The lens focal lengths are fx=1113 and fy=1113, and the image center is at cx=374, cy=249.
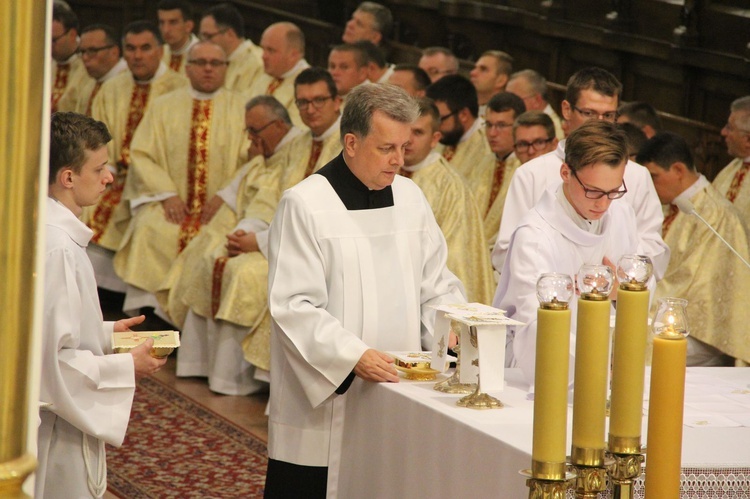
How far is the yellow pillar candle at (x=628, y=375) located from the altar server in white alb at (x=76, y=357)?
1.69 m

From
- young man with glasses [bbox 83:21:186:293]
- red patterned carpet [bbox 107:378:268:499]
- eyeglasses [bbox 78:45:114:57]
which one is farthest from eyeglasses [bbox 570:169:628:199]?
eyeglasses [bbox 78:45:114:57]

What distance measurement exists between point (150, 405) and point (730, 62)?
4.58 meters

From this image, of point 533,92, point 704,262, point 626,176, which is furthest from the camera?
point 533,92

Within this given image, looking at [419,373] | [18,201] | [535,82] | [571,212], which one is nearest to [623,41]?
[535,82]

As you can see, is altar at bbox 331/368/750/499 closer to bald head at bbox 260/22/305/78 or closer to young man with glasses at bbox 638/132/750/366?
young man with glasses at bbox 638/132/750/366

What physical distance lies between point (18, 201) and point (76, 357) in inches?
81.2

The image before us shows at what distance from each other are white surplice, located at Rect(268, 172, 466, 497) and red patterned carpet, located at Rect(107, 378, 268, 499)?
5.00ft

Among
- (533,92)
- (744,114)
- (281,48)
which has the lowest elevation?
(744,114)

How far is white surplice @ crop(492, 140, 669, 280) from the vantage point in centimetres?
484

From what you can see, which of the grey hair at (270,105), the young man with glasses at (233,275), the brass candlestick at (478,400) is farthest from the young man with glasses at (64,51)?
the brass candlestick at (478,400)

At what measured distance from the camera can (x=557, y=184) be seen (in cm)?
470

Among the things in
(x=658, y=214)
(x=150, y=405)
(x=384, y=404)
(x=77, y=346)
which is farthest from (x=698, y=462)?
(x=150, y=405)

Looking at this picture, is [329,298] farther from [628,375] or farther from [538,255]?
[628,375]

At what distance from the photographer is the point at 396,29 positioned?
11727 millimetres
